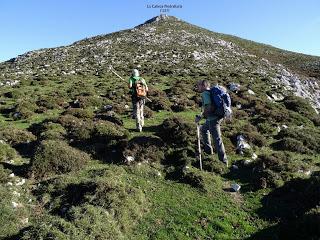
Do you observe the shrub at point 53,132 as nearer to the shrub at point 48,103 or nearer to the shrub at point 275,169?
the shrub at point 48,103

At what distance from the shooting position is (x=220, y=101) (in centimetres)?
1461

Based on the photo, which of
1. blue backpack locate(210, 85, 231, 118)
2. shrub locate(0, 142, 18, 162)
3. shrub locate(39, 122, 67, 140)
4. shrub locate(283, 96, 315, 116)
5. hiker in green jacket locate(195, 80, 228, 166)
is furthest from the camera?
shrub locate(283, 96, 315, 116)

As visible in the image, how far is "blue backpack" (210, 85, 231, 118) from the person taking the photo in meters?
14.6

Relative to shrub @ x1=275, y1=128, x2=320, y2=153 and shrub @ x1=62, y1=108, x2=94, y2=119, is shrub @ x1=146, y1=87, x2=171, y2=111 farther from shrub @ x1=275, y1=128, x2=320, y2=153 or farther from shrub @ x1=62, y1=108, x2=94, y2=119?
shrub @ x1=275, y1=128, x2=320, y2=153

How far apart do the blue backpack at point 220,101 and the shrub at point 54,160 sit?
5.10 metres

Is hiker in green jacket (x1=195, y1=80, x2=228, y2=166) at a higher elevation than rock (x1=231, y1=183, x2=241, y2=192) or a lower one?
higher

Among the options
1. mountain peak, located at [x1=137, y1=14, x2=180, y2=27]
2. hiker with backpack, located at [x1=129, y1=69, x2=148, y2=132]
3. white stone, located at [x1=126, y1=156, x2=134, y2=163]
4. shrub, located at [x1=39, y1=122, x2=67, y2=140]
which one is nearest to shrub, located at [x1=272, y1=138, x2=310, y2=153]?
hiker with backpack, located at [x1=129, y1=69, x2=148, y2=132]

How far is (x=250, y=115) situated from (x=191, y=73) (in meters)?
23.4

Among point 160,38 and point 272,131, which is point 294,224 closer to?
point 272,131

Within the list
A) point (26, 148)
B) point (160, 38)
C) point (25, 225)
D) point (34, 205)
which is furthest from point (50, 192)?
point (160, 38)

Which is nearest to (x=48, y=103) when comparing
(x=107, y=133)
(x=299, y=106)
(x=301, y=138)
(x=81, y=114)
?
(x=81, y=114)

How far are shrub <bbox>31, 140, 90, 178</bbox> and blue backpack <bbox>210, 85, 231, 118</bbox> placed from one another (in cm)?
510

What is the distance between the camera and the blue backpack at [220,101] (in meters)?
14.6

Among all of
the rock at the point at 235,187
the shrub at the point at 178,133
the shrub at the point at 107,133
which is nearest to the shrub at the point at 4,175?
the shrub at the point at 107,133
